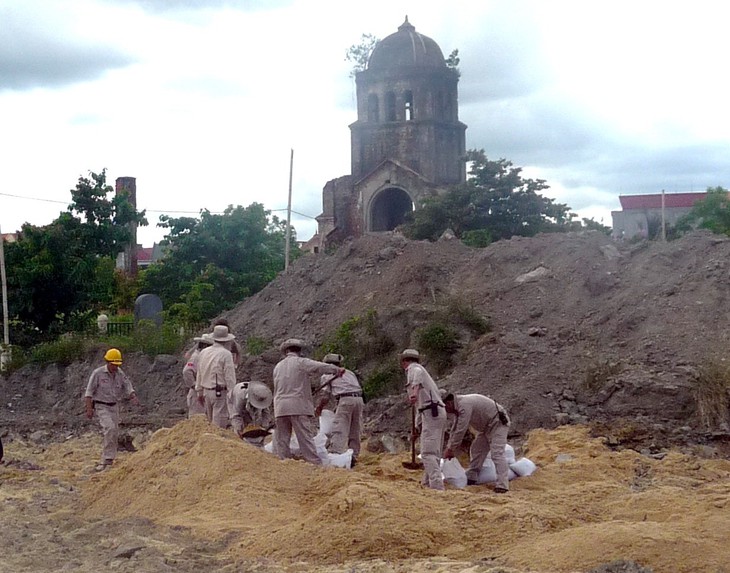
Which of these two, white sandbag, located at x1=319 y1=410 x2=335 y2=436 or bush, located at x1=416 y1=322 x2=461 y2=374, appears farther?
bush, located at x1=416 y1=322 x2=461 y2=374

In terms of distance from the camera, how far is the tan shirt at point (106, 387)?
14594mm

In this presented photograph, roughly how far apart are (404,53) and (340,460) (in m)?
31.8

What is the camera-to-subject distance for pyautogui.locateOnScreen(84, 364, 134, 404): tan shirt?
14.6 metres

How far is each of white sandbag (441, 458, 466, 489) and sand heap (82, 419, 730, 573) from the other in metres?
0.42

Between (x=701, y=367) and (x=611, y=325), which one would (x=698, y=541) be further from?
(x=611, y=325)

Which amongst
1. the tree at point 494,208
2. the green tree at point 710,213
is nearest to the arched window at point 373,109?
the tree at point 494,208

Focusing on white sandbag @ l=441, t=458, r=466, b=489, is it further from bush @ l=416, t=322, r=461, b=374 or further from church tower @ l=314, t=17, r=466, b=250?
church tower @ l=314, t=17, r=466, b=250

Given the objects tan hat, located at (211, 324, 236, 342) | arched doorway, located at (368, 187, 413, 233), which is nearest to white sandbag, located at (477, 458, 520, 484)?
tan hat, located at (211, 324, 236, 342)

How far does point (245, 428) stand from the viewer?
46.9 ft

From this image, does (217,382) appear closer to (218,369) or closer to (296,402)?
(218,369)

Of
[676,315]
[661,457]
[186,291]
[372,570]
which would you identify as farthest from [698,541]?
[186,291]

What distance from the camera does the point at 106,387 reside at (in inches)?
577

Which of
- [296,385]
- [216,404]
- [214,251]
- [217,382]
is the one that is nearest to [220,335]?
[217,382]

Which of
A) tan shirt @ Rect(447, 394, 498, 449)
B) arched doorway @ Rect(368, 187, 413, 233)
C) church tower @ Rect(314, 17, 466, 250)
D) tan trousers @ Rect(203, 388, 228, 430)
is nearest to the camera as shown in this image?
tan shirt @ Rect(447, 394, 498, 449)
